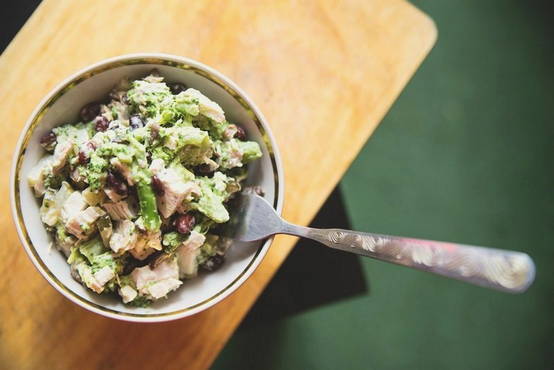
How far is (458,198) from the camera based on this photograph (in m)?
2.50

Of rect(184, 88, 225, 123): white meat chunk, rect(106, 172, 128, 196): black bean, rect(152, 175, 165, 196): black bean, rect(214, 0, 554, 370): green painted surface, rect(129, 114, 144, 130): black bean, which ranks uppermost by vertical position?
rect(184, 88, 225, 123): white meat chunk

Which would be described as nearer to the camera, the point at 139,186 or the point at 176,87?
the point at 139,186

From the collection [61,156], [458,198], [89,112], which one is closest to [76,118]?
[89,112]

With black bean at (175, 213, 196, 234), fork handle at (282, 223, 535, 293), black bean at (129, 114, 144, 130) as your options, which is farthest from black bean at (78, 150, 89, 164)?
fork handle at (282, 223, 535, 293)

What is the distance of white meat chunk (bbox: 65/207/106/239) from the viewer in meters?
1.04

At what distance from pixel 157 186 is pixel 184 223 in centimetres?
9

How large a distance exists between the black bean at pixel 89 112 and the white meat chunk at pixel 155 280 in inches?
14.1

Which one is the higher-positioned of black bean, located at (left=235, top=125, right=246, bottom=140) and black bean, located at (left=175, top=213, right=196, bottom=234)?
black bean, located at (left=235, top=125, right=246, bottom=140)

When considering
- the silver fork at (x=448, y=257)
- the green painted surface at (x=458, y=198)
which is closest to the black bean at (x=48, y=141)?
the silver fork at (x=448, y=257)

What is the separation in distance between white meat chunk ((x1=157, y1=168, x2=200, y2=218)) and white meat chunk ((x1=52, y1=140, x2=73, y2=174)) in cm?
21

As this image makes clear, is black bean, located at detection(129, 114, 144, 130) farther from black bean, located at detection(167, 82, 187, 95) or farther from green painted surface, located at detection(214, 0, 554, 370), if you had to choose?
green painted surface, located at detection(214, 0, 554, 370)

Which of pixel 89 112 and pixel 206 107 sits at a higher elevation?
pixel 206 107

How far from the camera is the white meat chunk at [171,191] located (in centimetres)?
103

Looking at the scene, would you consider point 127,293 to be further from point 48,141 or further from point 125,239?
point 48,141
